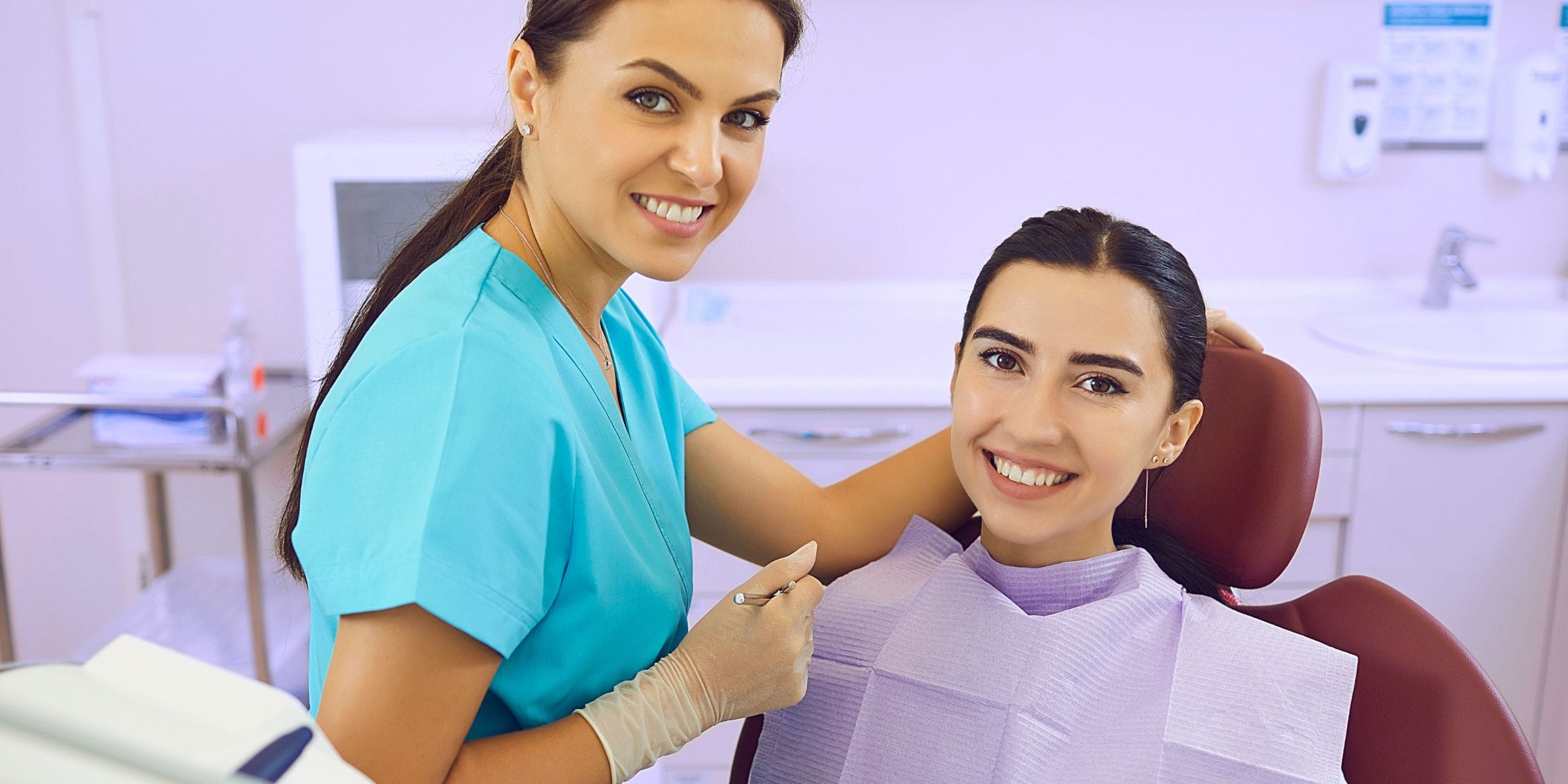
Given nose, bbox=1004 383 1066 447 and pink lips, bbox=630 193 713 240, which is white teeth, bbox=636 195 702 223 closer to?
pink lips, bbox=630 193 713 240

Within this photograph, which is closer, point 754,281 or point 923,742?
point 923,742

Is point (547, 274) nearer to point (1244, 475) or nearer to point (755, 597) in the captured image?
point (755, 597)

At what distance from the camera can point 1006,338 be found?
3.94 feet

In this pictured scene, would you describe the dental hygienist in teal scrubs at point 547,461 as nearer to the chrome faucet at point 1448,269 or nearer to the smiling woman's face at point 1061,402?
the smiling woman's face at point 1061,402

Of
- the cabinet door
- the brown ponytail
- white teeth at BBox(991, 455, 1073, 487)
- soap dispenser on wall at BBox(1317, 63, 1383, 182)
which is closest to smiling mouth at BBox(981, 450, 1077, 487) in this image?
white teeth at BBox(991, 455, 1073, 487)

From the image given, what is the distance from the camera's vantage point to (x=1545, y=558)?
2102mm

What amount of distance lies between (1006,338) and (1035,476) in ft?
0.46

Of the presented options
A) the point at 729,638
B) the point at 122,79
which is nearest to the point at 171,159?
the point at 122,79

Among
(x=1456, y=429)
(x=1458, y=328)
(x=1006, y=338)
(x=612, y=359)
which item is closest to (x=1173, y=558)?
(x=1006, y=338)

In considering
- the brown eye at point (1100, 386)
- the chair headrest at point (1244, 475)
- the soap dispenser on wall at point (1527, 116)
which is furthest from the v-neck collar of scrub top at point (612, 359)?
the soap dispenser on wall at point (1527, 116)

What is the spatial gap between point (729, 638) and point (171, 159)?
1906mm

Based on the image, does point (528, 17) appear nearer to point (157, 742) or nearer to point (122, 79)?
point (157, 742)

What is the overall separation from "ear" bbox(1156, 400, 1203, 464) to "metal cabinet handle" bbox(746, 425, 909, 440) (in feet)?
2.64

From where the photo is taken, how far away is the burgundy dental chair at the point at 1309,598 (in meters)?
1.04
